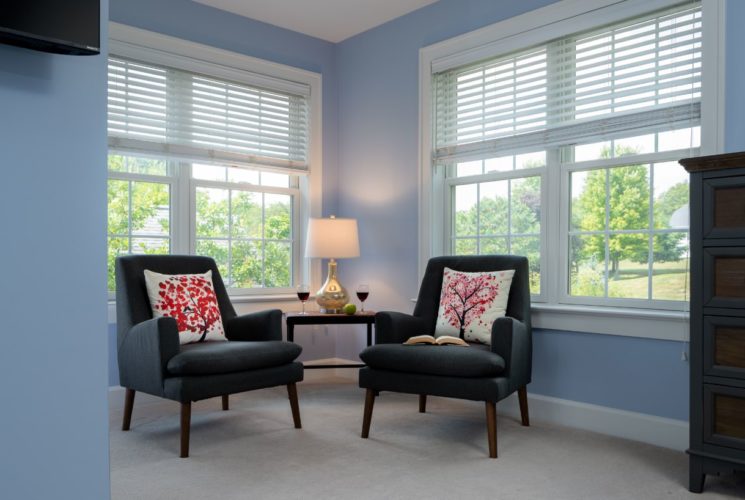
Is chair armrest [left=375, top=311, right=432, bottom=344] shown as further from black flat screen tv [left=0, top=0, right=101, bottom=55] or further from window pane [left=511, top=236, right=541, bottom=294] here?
black flat screen tv [left=0, top=0, right=101, bottom=55]

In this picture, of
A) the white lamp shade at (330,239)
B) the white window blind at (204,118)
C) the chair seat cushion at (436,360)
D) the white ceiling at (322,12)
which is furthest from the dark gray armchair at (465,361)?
the white ceiling at (322,12)

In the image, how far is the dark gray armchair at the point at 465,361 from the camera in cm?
283

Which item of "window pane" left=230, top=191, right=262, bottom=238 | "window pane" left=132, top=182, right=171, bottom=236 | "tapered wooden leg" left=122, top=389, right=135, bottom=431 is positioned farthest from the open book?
"window pane" left=132, top=182, right=171, bottom=236

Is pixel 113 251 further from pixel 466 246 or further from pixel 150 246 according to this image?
pixel 466 246

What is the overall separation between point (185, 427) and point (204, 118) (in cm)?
218

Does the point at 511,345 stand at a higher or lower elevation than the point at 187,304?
lower

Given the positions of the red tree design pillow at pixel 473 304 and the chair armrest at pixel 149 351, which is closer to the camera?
the chair armrest at pixel 149 351

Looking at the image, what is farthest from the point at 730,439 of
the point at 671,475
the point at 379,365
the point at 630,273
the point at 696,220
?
the point at 379,365

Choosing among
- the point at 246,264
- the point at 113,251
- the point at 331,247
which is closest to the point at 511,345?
the point at 331,247

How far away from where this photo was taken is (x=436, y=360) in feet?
9.57

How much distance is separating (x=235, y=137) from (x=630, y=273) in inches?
107

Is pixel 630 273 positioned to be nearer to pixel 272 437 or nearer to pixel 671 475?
pixel 671 475

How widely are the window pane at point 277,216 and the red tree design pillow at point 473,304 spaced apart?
163 cm

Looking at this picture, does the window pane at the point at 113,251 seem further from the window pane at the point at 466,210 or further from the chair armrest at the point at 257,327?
the window pane at the point at 466,210
